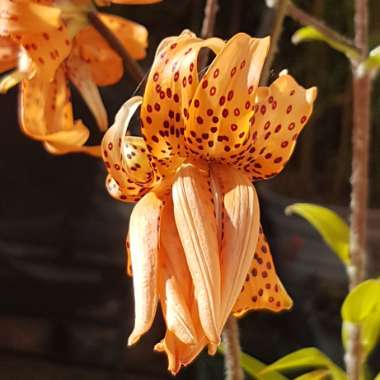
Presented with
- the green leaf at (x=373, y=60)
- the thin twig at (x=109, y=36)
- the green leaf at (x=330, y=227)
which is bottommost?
the green leaf at (x=330, y=227)

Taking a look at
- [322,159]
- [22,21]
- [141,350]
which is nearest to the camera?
[22,21]

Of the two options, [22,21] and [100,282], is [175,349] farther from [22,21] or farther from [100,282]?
[100,282]

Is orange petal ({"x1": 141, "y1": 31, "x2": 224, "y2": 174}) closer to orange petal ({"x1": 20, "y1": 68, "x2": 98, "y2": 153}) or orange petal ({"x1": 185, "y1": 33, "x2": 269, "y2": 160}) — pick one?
orange petal ({"x1": 185, "y1": 33, "x2": 269, "y2": 160})

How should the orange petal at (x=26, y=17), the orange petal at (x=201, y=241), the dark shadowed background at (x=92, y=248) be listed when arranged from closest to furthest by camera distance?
1. the orange petal at (x=201, y=241)
2. the orange petal at (x=26, y=17)
3. the dark shadowed background at (x=92, y=248)

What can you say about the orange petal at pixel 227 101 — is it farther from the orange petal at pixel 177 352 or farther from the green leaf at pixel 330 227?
the green leaf at pixel 330 227

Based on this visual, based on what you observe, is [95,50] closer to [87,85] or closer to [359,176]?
[87,85]

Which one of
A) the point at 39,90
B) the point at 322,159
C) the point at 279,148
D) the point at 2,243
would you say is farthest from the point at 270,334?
the point at 279,148

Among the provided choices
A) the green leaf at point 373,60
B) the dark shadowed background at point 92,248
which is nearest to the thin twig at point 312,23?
the green leaf at point 373,60
